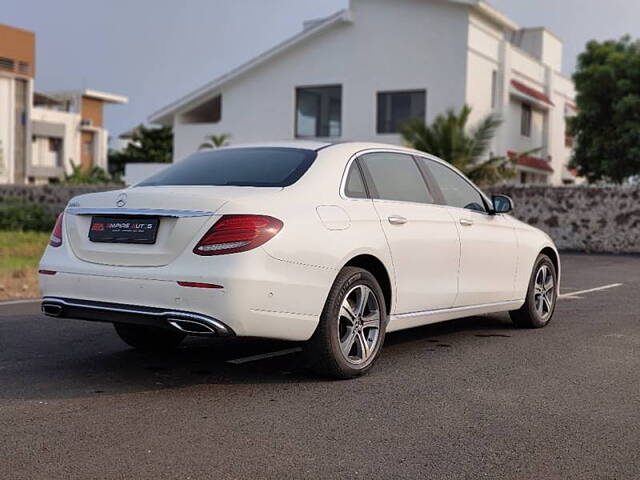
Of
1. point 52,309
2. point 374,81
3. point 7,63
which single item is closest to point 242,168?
point 52,309

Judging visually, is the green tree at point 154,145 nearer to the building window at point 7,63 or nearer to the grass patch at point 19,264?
the building window at point 7,63

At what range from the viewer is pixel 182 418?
16.0 feet

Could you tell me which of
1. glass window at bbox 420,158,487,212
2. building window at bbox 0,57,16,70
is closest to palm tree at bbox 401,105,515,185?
glass window at bbox 420,158,487,212

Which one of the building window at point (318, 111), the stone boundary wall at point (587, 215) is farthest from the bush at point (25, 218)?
the stone boundary wall at point (587, 215)

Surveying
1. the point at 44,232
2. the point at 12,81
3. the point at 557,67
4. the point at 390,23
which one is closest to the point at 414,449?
the point at 44,232

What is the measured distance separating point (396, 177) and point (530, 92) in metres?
28.7

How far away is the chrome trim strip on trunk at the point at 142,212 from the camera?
17.7ft

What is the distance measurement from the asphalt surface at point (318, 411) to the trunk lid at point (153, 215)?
828mm

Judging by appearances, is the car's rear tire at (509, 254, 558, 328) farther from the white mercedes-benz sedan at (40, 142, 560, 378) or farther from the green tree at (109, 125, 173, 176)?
the green tree at (109, 125, 173, 176)

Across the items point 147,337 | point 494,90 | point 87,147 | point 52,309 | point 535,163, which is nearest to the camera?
point 52,309

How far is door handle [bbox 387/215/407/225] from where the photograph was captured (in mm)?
6352

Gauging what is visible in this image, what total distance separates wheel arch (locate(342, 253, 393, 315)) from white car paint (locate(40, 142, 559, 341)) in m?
0.04

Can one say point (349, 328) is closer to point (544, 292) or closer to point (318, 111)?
point (544, 292)

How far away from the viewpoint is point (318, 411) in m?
5.08
